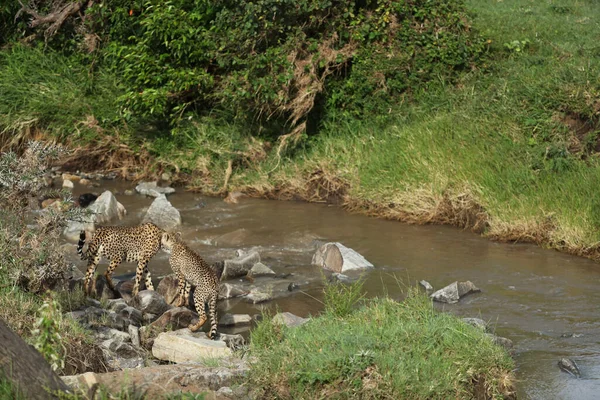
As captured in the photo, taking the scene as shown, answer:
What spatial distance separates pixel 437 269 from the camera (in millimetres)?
10938

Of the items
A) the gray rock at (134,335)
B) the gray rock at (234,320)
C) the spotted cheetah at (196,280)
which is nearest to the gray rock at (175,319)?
Result: the spotted cheetah at (196,280)

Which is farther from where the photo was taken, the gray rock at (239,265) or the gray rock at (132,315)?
the gray rock at (239,265)

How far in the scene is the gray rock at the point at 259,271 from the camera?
10.7 meters

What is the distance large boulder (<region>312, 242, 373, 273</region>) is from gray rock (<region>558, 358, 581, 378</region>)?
3445 mm

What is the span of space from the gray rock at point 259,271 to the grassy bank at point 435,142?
2914 millimetres

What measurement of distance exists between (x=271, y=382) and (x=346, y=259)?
15.4 ft

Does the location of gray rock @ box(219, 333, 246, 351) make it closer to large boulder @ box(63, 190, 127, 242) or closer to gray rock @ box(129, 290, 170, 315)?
gray rock @ box(129, 290, 170, 315)

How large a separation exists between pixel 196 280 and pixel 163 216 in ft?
13.0

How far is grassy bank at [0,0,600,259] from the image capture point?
39.8ft

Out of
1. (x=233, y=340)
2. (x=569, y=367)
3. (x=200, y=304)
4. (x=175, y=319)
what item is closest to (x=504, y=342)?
(x=569, y=367)

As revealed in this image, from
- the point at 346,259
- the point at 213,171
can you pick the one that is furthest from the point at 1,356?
the point at 213,171

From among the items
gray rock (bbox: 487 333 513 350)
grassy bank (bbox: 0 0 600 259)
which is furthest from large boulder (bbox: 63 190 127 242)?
gray rock (bbox: 487 333 513 350)

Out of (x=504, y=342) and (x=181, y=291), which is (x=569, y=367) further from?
(x=181, y=291)

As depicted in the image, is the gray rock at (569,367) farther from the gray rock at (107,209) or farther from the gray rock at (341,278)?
the gray rock at (107,209)
